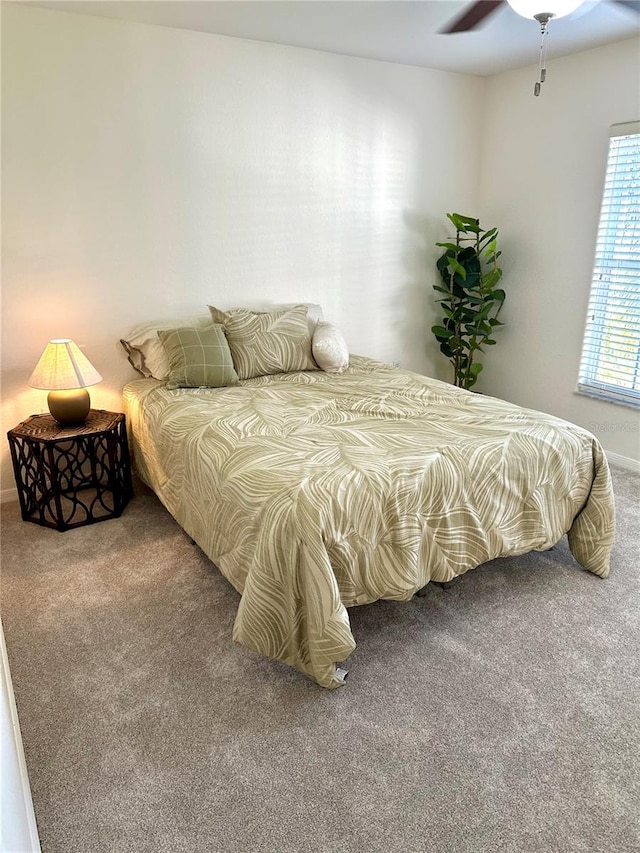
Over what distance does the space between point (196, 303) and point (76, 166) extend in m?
0.97

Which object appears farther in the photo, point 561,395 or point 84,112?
point 561,395

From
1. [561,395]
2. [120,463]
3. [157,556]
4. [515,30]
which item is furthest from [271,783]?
[515,30]

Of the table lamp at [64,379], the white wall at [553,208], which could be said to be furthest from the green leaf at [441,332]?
the table lamp at [64,379]

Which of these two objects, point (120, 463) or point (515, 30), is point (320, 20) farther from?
point (120, 463)

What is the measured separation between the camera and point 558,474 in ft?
8.07

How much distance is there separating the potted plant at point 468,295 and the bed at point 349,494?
1563 millimetres

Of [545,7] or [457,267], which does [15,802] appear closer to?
[545,7]

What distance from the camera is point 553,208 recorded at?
161 inches

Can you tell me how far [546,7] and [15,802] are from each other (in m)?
2.76

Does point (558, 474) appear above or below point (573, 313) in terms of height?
below

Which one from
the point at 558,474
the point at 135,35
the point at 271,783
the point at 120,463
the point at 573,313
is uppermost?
the point at 135,35

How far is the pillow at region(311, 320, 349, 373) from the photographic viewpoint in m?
3.56

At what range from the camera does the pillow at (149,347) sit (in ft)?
10.8

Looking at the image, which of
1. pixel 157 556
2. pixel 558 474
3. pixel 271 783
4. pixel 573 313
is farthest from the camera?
pixel 573 313
